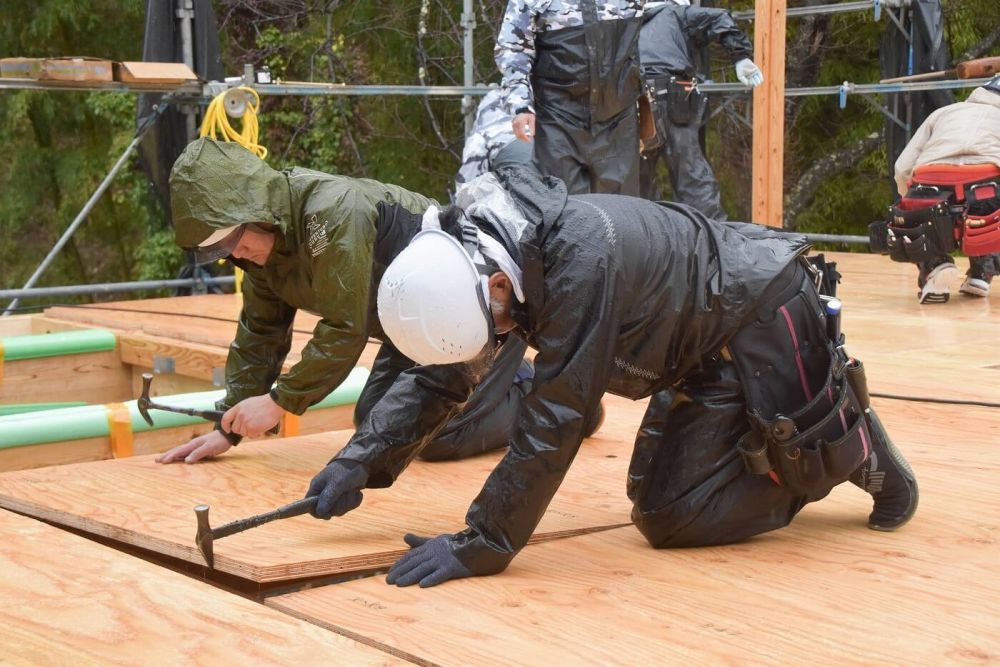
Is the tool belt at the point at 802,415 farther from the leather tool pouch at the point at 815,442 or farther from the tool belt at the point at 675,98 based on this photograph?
the tool belt at the point at 675,98

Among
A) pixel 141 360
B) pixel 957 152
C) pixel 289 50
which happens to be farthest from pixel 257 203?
pixel 289 50

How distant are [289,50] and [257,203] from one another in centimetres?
949

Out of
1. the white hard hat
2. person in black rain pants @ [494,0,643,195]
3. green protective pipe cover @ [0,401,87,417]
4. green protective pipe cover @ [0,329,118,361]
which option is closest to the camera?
the white hard hat

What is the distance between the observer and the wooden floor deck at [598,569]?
198cm

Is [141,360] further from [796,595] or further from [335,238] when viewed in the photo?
[796,595]

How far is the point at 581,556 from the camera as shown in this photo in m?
2.47

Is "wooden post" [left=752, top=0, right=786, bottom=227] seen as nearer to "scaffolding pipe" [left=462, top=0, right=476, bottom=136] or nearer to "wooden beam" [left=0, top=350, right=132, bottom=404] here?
"scaffolding pipe" [left=462, top=0, right=476, bottom=136]

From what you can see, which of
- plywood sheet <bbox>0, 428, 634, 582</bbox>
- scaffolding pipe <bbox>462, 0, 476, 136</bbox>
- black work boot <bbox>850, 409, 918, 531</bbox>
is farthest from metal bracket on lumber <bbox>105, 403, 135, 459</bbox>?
scaffolding pipe <bbox>462, 0, 476, 136</bbox>

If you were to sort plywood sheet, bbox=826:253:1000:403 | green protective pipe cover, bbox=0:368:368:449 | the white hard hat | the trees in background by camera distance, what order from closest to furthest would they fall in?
the white hard hat
green protective pipe cover, bbox=0:368:368:449
plywood sheet, bbox=826:253:1000:403
the trees in background

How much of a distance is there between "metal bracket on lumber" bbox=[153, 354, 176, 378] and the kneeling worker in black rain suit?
9.26 ft

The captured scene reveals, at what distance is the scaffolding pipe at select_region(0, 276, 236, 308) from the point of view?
19.3 ft

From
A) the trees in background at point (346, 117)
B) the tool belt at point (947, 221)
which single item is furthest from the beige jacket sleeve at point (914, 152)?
the trees in background at point (346, 117)

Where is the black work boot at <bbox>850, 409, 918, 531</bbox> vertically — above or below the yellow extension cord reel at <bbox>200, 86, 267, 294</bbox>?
below

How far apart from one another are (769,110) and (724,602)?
4488mm
